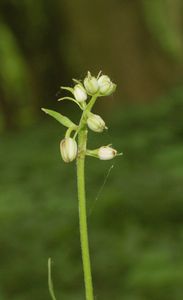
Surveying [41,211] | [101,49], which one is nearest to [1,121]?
[101,49]

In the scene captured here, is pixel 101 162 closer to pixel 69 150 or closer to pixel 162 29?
pixel 162 29

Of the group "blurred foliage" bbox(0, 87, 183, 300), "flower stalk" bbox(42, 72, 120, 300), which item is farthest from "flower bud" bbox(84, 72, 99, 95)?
"blurred foliage" bbox(0, 87, 183, 300)

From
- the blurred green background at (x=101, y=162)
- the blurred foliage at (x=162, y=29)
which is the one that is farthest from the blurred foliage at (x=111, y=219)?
the blurred foliage at (x=162, y=29)

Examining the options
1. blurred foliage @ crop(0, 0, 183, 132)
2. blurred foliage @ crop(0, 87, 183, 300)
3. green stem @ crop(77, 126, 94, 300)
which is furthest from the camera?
blurred foliage @ crop(0, 0, 183, 132)

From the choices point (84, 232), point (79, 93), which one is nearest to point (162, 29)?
point (79, 93)

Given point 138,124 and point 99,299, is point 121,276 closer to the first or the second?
point 99,299

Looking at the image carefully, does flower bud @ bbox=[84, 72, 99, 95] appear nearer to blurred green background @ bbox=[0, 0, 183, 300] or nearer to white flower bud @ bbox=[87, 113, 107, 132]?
white flower bud @ bbox=[87, 113, 107, 132]
